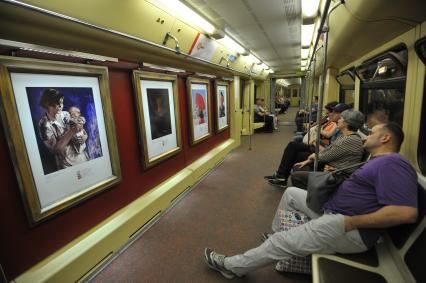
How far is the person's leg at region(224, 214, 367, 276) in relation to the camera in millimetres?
1587

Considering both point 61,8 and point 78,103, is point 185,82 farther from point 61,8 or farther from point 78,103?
point 61,8

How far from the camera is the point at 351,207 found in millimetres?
1639

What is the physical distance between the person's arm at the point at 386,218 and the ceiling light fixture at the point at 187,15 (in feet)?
8.15

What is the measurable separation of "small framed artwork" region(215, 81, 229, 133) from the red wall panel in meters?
1.75

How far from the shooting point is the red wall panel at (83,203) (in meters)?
1.61

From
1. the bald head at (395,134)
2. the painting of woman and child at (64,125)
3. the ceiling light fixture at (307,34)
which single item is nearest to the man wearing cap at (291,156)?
the ceiling light fixture at (307,34)

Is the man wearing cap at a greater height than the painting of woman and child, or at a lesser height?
lesser

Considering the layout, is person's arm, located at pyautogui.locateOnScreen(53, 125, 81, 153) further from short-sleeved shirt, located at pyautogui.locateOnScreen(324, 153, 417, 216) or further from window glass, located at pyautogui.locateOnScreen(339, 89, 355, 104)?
window glass, located at pyautogui.locateOnScreen(339, 89, 355, 104)

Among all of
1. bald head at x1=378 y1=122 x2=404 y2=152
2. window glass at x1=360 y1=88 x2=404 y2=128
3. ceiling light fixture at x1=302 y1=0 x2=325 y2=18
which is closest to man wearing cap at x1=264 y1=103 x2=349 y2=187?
window glass at x1=360 y1=88 x2=404 y2=128

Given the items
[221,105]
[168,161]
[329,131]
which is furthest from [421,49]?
[221,105]

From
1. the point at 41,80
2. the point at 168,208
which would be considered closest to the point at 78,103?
the point at 41,80

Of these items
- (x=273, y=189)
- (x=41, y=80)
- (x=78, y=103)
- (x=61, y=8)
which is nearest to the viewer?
(x=61, y=8)

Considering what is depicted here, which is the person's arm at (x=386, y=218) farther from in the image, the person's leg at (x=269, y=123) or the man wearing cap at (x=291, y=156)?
the person's leg at (x=269, y=123)

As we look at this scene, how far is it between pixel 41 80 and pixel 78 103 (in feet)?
1.17
